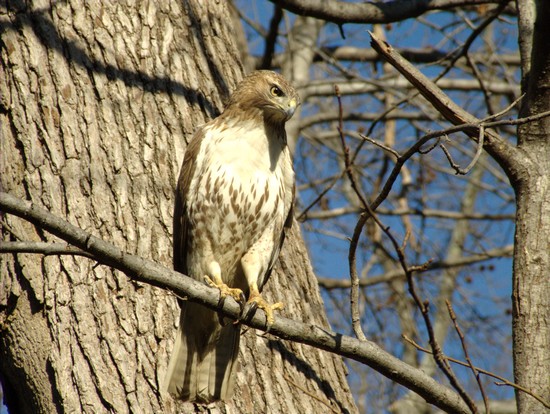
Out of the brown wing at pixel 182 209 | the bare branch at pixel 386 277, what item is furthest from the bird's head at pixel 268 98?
the bare branch at pixel 386 277

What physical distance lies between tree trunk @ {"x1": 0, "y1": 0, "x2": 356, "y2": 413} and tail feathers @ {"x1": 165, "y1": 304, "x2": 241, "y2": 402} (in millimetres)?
60

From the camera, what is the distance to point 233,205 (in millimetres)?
3848

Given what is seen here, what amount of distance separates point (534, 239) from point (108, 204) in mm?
1974

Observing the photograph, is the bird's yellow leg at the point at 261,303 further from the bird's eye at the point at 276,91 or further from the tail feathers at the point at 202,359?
the bird's eye at the point at 276,91

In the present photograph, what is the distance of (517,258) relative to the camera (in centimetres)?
291

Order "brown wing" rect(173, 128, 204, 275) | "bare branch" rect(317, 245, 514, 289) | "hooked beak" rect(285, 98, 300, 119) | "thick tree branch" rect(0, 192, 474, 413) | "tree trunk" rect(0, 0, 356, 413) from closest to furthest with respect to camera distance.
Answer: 1. "thick tree branch" rect(0, 192, 474, 413)
2. "tree trunk" rect(0, 0, 356, 413)
3. "brown wing" rect(173, 128, 204, 275)
4. "hooked beak" rect(285, 98, 300, 119)
5. "bare branch" rect(317, 245, 514, 289)

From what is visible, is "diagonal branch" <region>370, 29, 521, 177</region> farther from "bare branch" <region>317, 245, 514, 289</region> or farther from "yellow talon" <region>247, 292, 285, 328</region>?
"bare branch" <region>317, 245, 514, 289</region>

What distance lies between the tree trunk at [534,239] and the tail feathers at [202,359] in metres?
1.34

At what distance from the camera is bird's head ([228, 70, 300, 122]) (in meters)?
4.05

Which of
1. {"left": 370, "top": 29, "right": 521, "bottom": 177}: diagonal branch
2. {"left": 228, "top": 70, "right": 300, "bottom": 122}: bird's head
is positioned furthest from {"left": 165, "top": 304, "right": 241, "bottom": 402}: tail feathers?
{"left": 370, "top": 29, "right": 521, "bottom": 177}: diagonal branch

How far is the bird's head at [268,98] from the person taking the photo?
4055mm

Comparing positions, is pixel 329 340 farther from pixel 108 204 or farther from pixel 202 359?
pixel 108 204

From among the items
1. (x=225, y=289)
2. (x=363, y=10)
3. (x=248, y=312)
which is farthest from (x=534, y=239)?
(x=363, y=10)

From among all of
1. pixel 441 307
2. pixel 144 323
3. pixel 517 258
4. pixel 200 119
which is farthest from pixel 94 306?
pixel 441 307
